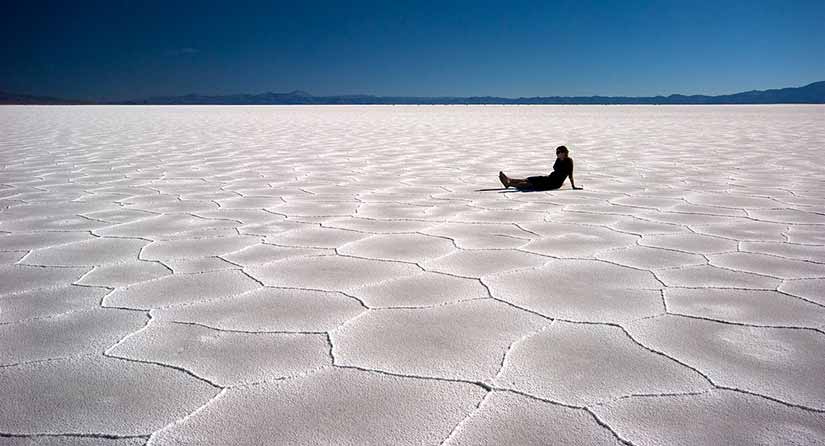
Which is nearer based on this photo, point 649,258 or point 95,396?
point 95,396

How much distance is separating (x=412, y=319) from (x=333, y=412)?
498 mm

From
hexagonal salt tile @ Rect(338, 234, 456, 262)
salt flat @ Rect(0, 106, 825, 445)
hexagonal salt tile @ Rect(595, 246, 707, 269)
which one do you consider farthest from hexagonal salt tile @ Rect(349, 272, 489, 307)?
hexagonal salt tile @ Rect(595, 246, 707, 269)

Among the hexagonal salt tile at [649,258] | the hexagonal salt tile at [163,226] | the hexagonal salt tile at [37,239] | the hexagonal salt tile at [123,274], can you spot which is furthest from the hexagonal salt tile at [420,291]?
the hexagonal salt tile at [37,239]

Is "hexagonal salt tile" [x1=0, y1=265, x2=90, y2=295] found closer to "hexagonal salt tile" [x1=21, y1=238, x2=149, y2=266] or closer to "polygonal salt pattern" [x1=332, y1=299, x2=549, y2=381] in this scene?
"hexagonal salt tile" [x1=21, y1=238, x2=149, y2=266]

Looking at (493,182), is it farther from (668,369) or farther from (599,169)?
(668,369)

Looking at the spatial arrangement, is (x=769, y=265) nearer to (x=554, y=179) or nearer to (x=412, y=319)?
(x=412, y=319)

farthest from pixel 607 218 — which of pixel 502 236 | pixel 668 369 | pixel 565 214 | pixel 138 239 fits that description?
pixel 138 239

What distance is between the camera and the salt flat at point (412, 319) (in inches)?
44.5

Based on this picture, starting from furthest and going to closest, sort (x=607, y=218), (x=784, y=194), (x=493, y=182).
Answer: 1. (x=493, y=182)
2. (x=784, y=194)
3. (x=607, y=218)

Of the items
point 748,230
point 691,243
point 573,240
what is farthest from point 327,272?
point 748,230

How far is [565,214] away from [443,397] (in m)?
2.02

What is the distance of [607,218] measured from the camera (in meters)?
2.96

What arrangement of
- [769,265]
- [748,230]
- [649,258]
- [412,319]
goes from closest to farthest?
[412,319] → [769,265] → [649,258] → [748,230]

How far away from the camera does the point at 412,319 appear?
1.62 meters
